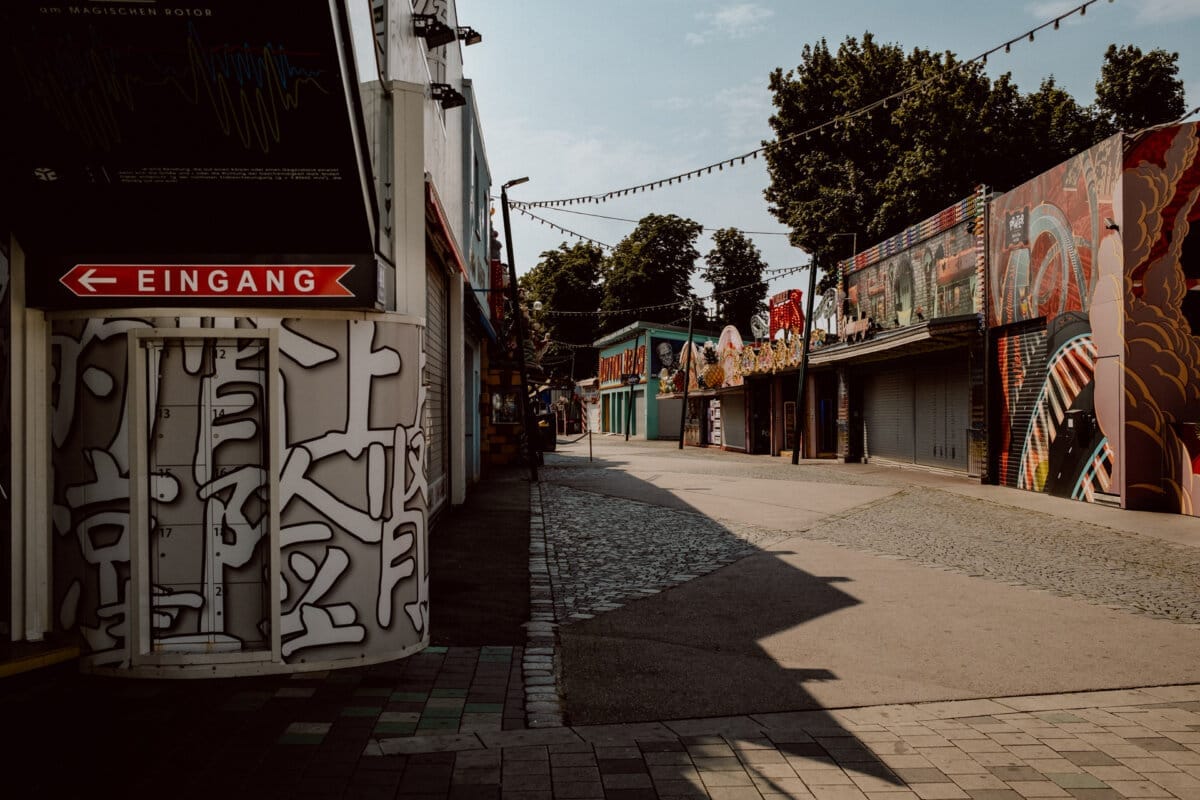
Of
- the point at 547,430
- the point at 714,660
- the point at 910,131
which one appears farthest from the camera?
the point at 547,430

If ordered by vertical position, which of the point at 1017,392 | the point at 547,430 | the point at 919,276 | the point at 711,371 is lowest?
the point at 547,430

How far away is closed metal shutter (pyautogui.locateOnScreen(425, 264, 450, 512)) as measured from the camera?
10.9 metres

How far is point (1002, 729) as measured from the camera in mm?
4328

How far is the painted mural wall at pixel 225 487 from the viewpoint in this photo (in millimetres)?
5199

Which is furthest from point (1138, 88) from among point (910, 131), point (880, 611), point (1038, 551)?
point (880, 611)

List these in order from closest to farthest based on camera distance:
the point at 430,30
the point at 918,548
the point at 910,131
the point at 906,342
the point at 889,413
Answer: the point at 430,30 → the point at 918,548 → the point at 906,342 → the point at 889,413 → the point at 910,131

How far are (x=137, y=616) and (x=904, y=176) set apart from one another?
93.8 feet

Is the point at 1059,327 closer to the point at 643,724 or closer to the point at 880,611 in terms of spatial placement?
the point at 880,611

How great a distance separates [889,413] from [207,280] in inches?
875

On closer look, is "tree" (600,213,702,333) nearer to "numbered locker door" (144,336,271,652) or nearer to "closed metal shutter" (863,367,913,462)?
"closed metal shutter" (863,367,913,462)

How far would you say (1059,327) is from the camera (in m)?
16.0

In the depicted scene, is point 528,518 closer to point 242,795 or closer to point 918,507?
point 918,507

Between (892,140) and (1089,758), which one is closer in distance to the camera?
(1089,758)

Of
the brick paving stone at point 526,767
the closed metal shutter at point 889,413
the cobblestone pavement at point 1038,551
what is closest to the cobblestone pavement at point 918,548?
the cobblestone pavement at point 1038,551
